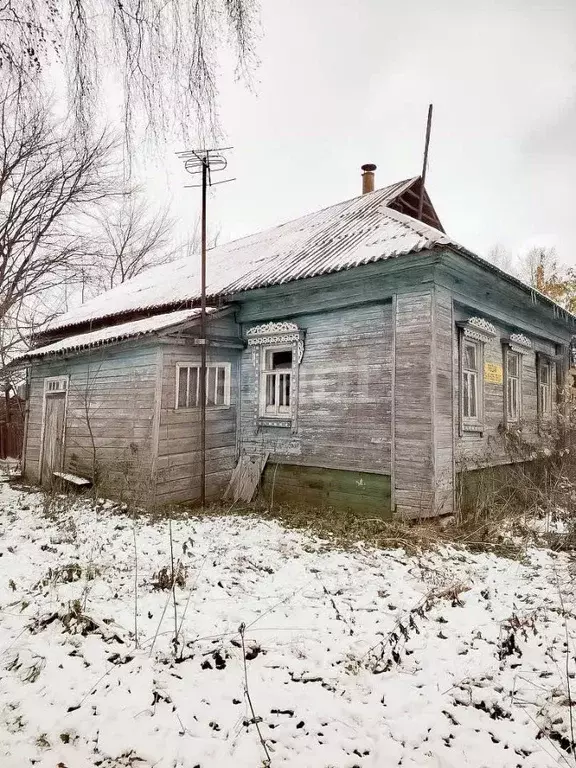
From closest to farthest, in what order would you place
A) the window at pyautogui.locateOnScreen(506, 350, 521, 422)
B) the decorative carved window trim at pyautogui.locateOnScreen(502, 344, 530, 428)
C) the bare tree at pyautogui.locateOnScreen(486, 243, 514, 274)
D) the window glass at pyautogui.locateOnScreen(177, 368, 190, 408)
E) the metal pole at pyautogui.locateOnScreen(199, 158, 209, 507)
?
the metal pole at pyautogui.locateOnScreen(199, 158, 209, 507) → the window glass at pyautogui.locateOnScreen(177, 368, 190, 408) → the decorative carved window trim at pyautogui.locateOnScreen(502, 344, 530, 428) → the window at pyautogui.locateOnScreen(506, 350, 521, 422) → the bare tree at pyautogui.locateOnScreen(486, 243, 514, 274)

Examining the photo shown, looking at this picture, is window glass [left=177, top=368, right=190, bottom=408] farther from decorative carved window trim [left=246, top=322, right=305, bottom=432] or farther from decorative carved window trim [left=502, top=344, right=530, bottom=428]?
decorative carved window trim [left=502, top=344, right=530, bottom=428]

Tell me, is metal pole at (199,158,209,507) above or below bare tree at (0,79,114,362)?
below

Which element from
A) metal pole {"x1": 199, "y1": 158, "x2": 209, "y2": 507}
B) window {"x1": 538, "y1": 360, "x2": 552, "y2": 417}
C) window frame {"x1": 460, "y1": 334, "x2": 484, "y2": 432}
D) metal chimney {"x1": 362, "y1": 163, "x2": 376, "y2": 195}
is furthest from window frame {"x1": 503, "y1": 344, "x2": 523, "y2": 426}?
metal chimney {"x1": 362, "y1": 163, "x2": 376, "y2": 195}

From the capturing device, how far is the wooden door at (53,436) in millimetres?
10289

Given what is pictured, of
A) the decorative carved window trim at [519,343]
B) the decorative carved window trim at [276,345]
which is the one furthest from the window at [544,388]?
the decorative carved window trim at [276,345]

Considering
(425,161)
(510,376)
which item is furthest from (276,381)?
(425,161)

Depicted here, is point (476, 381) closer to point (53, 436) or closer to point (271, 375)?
point (271, 375)

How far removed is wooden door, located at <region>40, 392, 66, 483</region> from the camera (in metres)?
10.3

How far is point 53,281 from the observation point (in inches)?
682

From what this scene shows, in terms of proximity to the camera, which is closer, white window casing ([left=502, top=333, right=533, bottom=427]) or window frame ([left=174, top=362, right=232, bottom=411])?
window frame ([left=174, top=362, right=232, bottom=411])

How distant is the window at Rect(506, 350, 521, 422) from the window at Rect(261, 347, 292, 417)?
15.2ft

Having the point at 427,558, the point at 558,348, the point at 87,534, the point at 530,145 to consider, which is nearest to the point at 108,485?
the point at 87,534

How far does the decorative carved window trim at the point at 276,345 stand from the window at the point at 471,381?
2965 mm

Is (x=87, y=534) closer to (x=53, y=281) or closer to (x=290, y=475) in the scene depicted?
(x=290, y=475)
